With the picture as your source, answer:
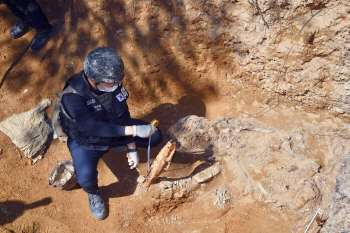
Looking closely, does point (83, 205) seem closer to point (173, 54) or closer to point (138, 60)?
point (138, 60)

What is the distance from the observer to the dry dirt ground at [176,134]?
289cm

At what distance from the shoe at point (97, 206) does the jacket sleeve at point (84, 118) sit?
3.05 feet

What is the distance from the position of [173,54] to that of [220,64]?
764mm

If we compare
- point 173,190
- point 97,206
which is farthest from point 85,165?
point 173,190

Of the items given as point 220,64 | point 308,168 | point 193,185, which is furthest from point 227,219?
point 220,64

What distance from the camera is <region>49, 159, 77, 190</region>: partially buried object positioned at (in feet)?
10.6

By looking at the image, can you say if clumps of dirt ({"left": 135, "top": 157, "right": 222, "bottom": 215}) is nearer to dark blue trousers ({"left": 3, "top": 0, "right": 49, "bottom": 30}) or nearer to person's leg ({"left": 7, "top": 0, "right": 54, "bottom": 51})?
person's leg ({"left": 7, "top": 0, "right": 54, "bottom": 51})

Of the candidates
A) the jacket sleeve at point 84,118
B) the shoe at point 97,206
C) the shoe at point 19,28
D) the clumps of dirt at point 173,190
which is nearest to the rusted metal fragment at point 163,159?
the clumps of dirt at point 173,190

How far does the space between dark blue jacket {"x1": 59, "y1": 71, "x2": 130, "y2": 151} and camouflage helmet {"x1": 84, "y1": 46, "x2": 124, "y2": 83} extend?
0.21 m

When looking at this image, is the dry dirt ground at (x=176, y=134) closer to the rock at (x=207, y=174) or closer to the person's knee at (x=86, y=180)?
the rock at (x=207, y=174)

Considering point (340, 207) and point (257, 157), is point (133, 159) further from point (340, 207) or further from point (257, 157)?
point (340, 207)

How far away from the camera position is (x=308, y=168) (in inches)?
113

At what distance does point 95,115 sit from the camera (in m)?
2.86

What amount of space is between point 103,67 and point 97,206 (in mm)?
1762
